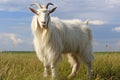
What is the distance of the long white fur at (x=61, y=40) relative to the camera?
38.5 ft

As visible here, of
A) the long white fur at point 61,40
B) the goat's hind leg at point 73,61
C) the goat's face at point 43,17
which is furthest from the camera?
the goat's hind leg at point 73,61

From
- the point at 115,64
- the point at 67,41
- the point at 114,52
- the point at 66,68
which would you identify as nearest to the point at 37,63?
the point at 66,68

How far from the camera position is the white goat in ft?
38.0

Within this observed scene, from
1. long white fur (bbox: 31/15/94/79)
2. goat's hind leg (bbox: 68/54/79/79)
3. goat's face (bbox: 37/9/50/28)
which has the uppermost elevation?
goat's face (bbox: 37/9/50/28)

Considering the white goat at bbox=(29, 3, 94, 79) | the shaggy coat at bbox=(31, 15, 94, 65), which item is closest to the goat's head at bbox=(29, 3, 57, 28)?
the white goat at bbox=(29, 3, 94, 79)

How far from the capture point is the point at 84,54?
13.3 m

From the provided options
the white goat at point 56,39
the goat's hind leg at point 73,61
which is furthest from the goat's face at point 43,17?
the goat's hind leg at point 73,61

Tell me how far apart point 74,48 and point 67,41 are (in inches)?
16.3

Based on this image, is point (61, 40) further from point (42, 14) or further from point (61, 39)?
point (42, 14)

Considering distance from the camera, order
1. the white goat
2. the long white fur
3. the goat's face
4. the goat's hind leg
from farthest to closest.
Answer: the goat's hind leg → the long white fur → the white goat → the goat's face

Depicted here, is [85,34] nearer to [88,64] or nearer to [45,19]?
[88,64]

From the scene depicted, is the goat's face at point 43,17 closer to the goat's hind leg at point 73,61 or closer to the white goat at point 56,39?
the white goat at point 56,39

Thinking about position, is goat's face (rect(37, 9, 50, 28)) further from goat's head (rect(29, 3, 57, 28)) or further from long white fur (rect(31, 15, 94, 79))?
long white fur (rect(31, 15, 94, 79))

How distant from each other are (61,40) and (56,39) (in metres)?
0.29
